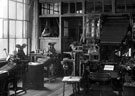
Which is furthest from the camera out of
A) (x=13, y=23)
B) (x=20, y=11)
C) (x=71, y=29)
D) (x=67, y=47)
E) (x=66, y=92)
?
(x=71, y=29)

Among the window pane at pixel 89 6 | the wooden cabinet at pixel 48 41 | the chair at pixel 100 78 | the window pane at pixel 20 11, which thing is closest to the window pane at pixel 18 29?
the window pane at pixel 20 11

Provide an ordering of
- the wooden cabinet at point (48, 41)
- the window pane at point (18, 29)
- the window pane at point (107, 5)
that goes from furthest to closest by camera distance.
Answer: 1. the wooden cabinet at point (48, 41)
2. the window pane at point (107, 5)
3. the window pane at point (18, 29)

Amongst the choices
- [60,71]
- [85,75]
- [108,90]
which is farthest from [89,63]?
[60,71]

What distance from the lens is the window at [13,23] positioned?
Result: 877cm

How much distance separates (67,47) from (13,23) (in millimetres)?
2764

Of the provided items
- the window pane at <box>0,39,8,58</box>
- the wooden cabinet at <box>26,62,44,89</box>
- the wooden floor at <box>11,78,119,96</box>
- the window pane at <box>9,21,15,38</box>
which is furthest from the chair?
the window pane at <box>9,21,15,38</box>

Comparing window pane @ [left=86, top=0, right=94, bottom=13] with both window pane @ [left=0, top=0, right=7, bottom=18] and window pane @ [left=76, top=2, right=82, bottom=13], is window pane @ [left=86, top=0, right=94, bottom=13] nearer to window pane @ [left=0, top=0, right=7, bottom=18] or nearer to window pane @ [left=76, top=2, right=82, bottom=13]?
window pane @ [left=76, top=2, right=82, bottom=13]

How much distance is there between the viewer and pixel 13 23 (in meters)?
9.45

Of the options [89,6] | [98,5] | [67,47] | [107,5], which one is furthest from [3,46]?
[107,5]

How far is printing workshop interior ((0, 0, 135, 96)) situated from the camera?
282 inches

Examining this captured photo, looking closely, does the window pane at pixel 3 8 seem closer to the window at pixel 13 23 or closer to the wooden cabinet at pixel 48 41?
the window at pixel 13 23

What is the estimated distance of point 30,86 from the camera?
811cm

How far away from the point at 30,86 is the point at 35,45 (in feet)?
10.6

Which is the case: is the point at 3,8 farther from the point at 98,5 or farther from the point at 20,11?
the point at 98,5
